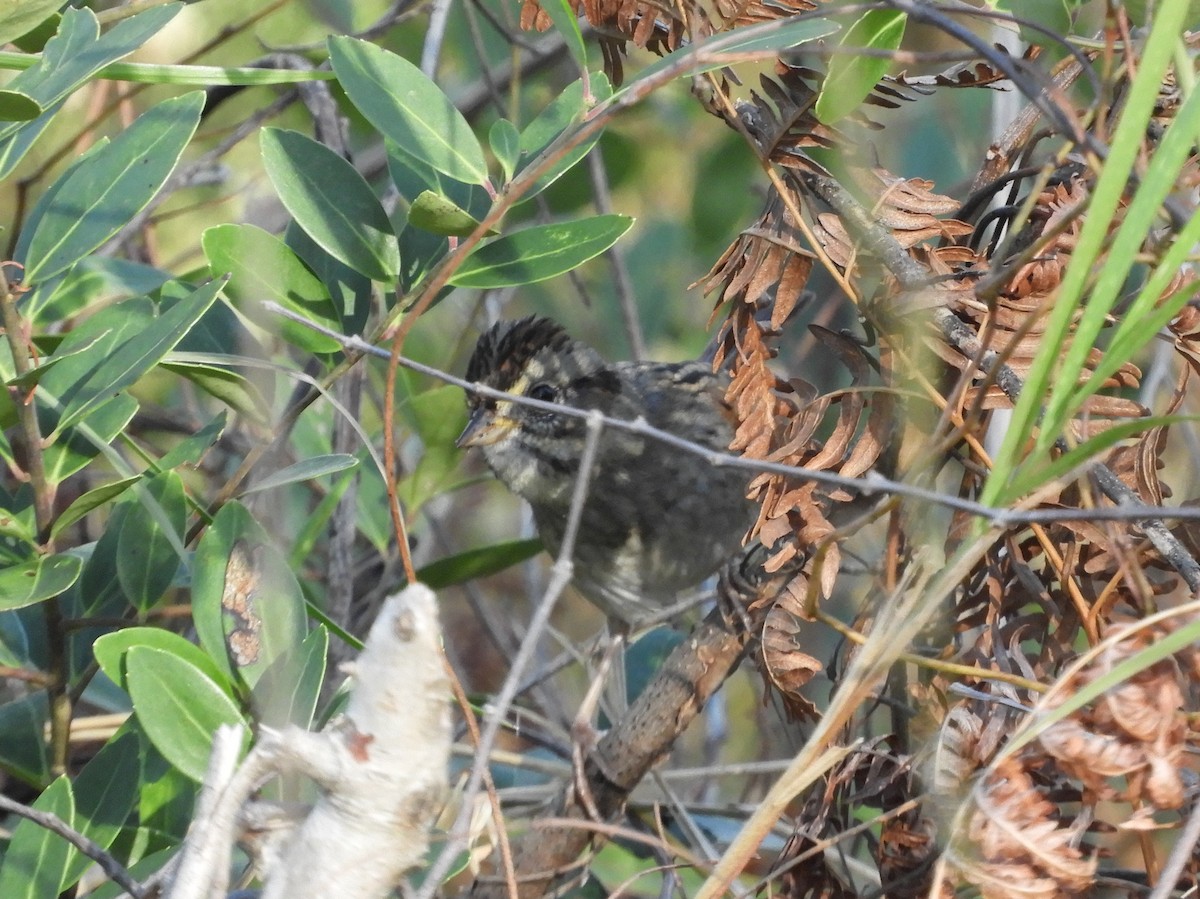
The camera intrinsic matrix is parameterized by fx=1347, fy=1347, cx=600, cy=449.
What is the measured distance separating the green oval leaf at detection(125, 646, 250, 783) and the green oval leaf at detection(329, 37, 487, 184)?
0.59 meters

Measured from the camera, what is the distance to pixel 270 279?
166 centimetres

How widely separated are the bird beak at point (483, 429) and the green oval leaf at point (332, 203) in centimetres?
77

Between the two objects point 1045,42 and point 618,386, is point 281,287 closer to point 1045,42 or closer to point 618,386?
point 1045,42

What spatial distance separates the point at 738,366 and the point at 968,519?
30cm

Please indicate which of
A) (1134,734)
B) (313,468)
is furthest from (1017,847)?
(313,468)

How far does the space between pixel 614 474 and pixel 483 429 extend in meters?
0.41

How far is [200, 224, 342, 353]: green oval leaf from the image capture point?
62.3 inches

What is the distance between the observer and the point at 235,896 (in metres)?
1.20

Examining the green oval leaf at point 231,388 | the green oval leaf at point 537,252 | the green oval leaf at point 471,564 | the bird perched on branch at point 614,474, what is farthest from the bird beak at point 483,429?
the green oval leaf at point 537,252

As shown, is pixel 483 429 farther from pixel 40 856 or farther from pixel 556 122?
pixel 40 856

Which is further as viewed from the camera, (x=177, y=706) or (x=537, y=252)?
(x=537, y=252)

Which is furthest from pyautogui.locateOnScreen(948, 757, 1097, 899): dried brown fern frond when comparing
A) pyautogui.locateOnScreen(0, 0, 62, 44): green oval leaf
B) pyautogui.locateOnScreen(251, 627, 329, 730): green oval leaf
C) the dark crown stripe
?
the dark crown stripe

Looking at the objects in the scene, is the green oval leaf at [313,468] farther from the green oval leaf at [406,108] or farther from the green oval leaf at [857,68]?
the green oval leaf at [857,68]

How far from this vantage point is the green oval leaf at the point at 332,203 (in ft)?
5.19
